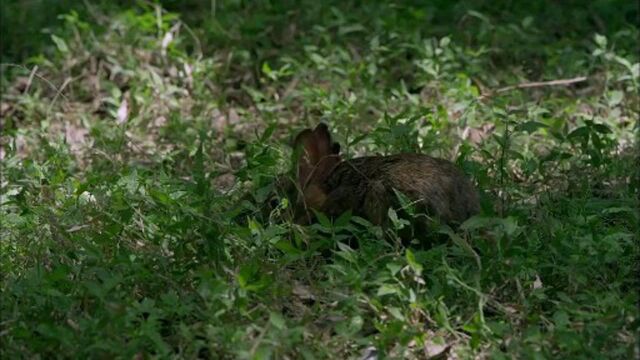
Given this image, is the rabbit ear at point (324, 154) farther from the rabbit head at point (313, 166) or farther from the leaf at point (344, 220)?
the leaf at point (344, 220)

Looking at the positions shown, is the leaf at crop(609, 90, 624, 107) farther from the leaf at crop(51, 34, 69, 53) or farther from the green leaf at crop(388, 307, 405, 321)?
the leaf at crop(51, 34, 69, 53)

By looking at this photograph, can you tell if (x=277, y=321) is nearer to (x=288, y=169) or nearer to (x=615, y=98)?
(x=288, y=169)

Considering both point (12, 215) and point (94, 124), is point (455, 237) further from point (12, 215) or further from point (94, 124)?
point (94, 124)

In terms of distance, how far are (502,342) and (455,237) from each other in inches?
20.6

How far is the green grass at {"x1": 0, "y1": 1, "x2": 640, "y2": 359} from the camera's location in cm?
439

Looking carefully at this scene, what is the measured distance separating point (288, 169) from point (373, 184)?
0.84 metres

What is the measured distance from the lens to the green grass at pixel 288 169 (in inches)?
173

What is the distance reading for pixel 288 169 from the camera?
602 centimetres

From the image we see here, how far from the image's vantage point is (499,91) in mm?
7234

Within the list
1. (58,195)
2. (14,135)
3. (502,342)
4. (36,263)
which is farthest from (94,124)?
(502,342)

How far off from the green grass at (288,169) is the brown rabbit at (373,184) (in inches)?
6.1

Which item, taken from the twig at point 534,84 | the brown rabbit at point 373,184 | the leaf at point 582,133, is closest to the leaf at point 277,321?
the brown rabbit at point 373,184

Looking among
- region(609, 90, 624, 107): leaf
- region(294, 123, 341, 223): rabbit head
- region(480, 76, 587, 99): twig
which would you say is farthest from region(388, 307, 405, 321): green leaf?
region(609, 90, 624, 107): leaf

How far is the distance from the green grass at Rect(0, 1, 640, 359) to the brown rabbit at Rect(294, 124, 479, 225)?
155mm
